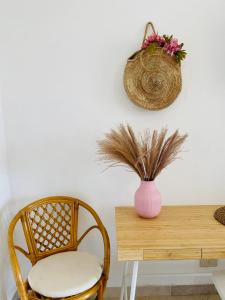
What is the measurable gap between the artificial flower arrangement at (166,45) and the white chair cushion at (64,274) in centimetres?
129

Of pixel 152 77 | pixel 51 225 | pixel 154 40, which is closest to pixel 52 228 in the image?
pixel 51 225

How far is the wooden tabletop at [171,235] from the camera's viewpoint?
1.29 metres

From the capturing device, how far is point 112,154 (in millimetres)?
1544

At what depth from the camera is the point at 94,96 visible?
1.74 metres

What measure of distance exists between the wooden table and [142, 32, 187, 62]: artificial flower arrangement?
931 mm

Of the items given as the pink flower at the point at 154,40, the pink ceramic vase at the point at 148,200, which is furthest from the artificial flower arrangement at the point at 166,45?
the pink ceramic vase at the point at 148,200

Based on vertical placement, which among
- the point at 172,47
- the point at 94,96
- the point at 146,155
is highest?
the point at 172,47

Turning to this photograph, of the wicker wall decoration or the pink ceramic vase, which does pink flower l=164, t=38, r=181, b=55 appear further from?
the pink ceramic vase

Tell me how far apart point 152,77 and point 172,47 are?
Answer: 0.20 meters

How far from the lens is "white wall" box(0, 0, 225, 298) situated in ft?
5.43

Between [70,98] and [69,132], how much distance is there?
0.22 meters

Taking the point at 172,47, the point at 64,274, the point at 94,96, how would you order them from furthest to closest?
the point at 94,96 → the point at 172,47 → the point at 64,274

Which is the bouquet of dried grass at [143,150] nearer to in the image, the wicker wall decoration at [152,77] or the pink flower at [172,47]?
the wicker wall decoration at [152,77]

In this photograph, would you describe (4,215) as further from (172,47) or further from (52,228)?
(172,47)
